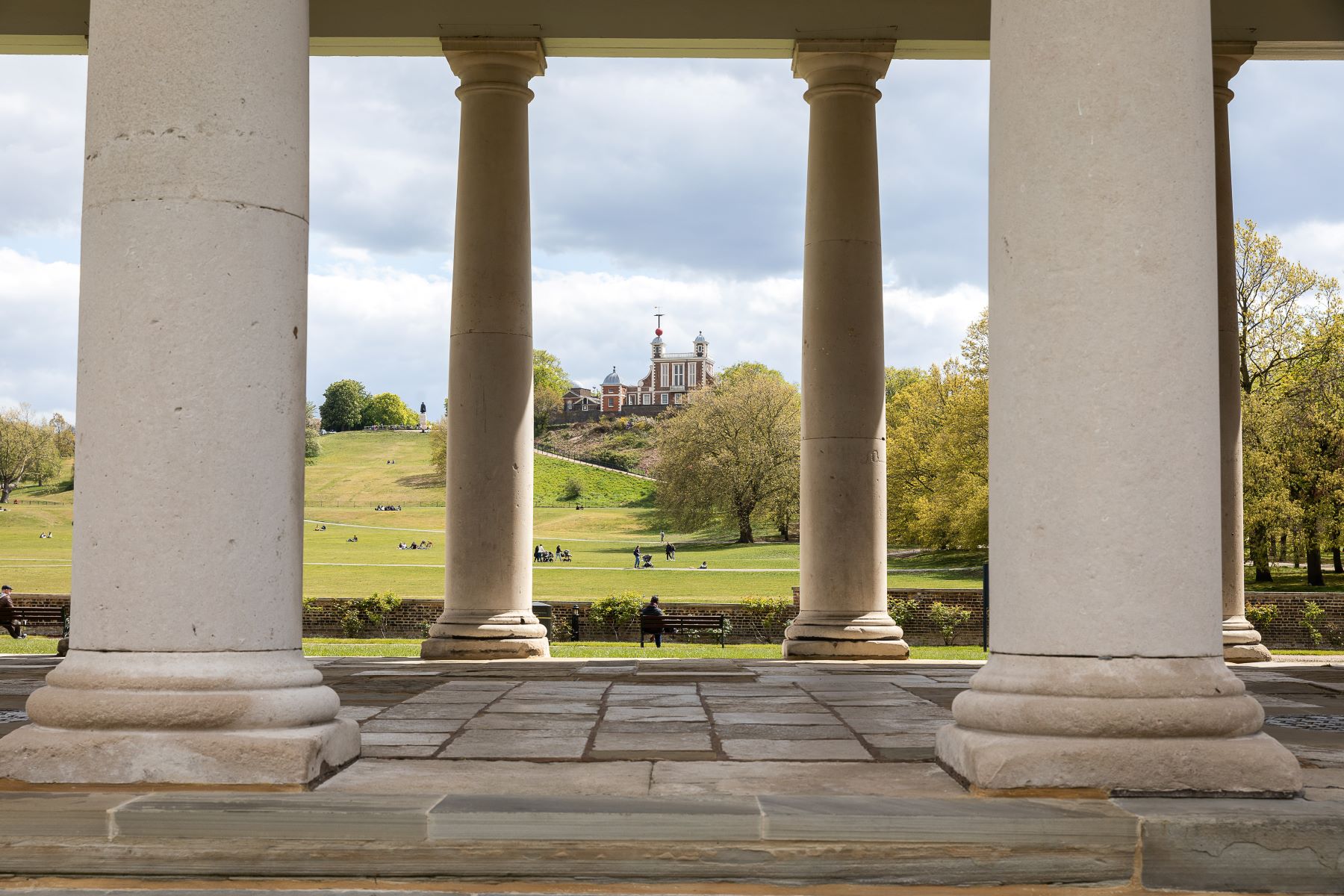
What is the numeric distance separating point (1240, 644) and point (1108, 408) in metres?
74.6

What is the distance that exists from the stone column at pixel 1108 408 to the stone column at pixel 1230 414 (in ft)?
223

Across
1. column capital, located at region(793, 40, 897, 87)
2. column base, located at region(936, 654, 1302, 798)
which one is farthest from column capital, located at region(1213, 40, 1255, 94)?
column base, located at region(936, 654, 1302, 798)

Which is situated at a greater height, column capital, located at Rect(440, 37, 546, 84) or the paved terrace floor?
column capital, located at Rect(440, 37, 546, 84)

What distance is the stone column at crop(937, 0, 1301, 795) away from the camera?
39.2 m

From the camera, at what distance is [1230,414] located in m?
107

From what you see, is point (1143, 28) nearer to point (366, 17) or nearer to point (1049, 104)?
point (1049, 104)

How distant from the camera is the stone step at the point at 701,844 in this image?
3466 cm

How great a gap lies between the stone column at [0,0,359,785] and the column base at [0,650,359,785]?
0.18ft

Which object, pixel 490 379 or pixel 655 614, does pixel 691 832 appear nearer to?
pixel 490 379

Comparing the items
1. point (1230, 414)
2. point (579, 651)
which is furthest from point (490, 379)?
point (579, 651)

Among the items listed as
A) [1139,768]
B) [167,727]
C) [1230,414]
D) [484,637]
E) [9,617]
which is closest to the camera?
[1139,768]

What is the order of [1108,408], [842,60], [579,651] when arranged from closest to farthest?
[1108,408]
[842,60]
[579,651]

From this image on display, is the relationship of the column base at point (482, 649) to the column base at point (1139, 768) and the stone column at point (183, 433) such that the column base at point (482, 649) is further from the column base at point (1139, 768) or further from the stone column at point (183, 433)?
the column base at point (1139, 768)

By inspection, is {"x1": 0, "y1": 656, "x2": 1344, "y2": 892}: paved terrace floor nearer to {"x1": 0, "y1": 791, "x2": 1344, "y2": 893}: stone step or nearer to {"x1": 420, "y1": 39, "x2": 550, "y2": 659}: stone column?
{"x1": 0, "y1": 791, "x2": 1344, "y2": 893}: stone step
